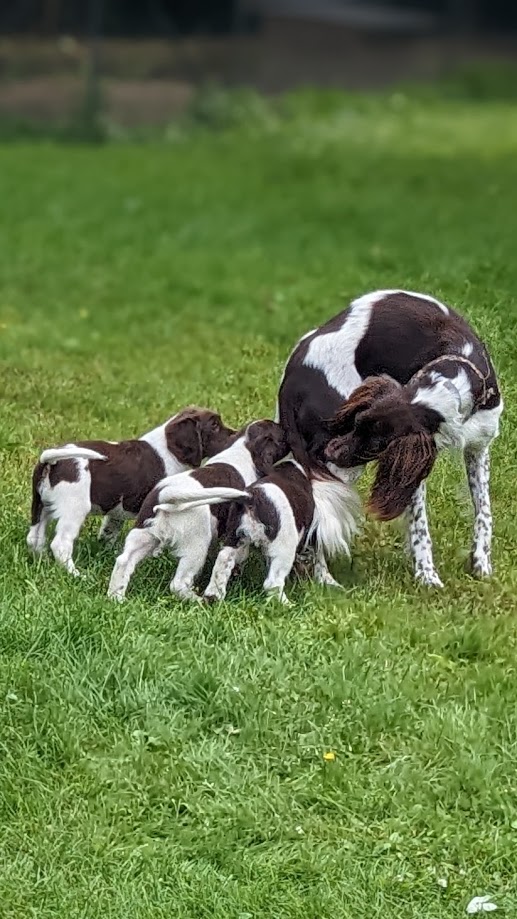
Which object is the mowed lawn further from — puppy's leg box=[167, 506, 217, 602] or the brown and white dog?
the brown and white dog

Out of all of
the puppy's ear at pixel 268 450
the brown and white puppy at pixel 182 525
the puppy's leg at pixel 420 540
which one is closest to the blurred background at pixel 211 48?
the puppy's ear at pixel 268 450

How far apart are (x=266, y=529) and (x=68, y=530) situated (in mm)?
841

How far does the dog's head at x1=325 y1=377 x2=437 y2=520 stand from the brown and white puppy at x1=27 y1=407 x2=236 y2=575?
62 centimetres

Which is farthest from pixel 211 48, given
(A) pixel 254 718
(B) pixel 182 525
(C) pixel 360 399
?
(A) pixel 254 718

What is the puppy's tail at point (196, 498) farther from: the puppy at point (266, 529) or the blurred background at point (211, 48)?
the blurred background at point (211, 48)

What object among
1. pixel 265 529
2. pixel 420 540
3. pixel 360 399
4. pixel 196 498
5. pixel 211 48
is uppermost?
pixel 360 399

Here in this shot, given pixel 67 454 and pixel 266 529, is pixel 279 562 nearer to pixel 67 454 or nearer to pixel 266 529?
pixel 266 529

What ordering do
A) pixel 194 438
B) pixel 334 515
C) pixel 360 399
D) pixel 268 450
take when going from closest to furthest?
pixel 360 399, pixel 334 515, pixel 268 450, pixel 194 438

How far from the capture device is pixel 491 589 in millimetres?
5969

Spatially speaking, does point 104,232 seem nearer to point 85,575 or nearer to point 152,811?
point 85,575

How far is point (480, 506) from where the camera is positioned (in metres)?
6.26

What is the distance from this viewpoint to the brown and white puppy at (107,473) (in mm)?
5949

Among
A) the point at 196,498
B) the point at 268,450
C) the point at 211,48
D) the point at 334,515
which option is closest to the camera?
the point at 196,498

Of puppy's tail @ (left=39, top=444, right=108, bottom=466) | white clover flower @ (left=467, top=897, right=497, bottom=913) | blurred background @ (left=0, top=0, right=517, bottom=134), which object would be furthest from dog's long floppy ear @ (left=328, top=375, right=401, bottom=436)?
blurred background @ (left=0, top=0, right=517, bottom=134)
